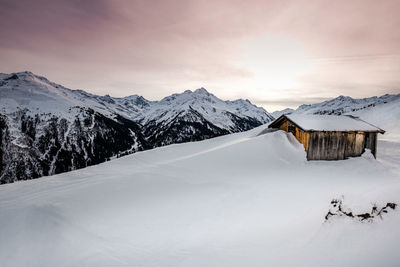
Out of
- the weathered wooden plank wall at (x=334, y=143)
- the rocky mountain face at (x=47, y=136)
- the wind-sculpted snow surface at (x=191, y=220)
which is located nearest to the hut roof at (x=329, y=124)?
the weathered wooden plank wall at (x=334, y=143)

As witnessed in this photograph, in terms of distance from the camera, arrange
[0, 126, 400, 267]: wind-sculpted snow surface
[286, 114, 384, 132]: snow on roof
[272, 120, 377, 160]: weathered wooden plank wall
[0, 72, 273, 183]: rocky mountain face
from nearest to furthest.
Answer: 1. [0, 126, 400, 267]: wind-sculpted snow surface
2. [272, 120, 377, 160]: weathered wooden plank wall
3. [286, 114, 384, 132]: snow on roof
4. [0, 72, 273, 183]: rocky mountain face

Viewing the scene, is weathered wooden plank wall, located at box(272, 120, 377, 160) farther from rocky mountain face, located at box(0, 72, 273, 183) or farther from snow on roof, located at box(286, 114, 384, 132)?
rocky mountain face, located at box(0, 72, 273, 183)

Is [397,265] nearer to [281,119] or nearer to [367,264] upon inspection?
[367,264]

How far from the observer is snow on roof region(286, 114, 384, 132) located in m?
17.8

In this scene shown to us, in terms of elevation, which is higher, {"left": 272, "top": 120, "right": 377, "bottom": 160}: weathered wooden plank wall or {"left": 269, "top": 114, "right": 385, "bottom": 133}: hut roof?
{"left": 269, "top": 114, "right": 385, "bottom": 133}: hut roof

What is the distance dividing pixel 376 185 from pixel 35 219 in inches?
684

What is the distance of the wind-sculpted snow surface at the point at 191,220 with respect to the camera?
19.6 feet

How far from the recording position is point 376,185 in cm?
1172

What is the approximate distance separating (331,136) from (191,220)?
16067 millimetres

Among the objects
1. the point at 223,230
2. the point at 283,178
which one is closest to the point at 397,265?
the point at 223,230

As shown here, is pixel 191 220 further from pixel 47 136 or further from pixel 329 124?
pixel 47 136

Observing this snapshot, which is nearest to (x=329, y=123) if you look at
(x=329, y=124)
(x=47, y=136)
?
(x=329, y=124)

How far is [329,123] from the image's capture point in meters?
18.9

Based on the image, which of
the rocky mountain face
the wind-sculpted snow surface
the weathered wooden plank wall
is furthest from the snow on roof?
the rocky mountain face
